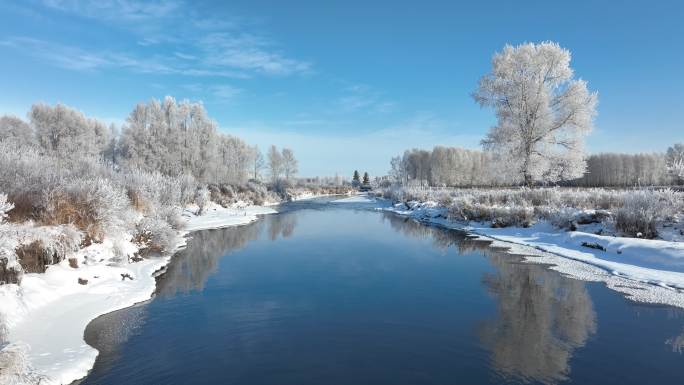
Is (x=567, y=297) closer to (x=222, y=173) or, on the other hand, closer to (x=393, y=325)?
(x=393, y=325)

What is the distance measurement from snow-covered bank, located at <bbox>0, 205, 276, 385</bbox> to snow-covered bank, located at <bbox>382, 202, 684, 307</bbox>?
9756 mm

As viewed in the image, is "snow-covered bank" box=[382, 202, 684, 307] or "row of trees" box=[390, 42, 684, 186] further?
"row of trees" box=[390, 42, 684, 186]

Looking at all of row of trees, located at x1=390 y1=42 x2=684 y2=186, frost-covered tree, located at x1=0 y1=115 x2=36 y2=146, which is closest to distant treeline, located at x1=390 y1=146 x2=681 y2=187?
row of trees, located at x1=390 y1=42 x2=684 y2=186

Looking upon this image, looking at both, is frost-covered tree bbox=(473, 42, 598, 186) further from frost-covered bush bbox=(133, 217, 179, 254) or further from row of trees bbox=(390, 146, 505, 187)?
row of trees bbox=(390, 146, 505, 187)

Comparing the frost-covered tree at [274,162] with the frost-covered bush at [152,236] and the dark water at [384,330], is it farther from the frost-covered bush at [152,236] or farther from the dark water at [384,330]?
the dark water at [384,330]

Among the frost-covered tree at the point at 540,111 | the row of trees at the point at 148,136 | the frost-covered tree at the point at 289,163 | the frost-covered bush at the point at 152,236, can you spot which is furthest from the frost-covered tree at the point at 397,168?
the frost-covered bush at the point at 152,236

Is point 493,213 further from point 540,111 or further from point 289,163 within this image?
point 289,163

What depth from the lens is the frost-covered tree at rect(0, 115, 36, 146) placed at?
37700mm

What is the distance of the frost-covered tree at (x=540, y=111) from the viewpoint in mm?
21156

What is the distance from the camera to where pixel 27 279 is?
6.76m

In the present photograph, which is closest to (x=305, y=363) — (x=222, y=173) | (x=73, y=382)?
(x=73, y=382)

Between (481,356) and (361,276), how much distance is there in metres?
4.79

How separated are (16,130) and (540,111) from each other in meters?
49.8

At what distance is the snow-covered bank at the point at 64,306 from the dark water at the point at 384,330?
1.00ft
